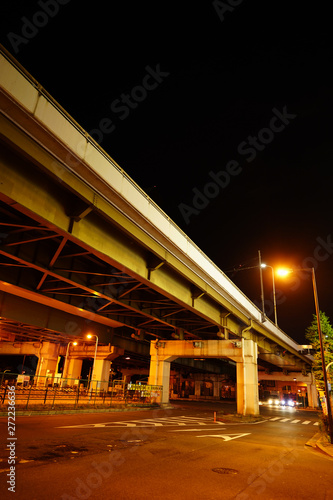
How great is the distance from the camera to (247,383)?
30.0 m

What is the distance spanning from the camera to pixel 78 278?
18578 millimetres

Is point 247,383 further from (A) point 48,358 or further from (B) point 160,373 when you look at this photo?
(A) point 48,358

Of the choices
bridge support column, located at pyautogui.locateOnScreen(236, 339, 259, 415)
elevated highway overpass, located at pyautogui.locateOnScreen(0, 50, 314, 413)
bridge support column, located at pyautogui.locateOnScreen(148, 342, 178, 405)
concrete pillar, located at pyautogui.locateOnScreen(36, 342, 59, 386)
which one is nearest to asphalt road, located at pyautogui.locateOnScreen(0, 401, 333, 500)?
elevated highway overpass, located at pyautogui.locateOnScreen(0, 50, 314, 413)

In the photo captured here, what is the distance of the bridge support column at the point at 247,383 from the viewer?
2909cm

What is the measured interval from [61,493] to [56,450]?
12.6 ft

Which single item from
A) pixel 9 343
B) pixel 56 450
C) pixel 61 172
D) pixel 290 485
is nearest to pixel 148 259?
pixel 61 172

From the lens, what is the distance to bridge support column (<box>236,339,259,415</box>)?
95.5ft

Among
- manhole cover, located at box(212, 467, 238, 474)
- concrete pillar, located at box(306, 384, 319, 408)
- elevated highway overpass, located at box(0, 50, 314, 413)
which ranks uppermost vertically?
elevated highway overpass, located at box(0, 50, 314, 413)

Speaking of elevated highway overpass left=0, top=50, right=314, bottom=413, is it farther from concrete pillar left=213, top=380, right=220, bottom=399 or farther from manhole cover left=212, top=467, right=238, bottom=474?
concrete pillar left=213, top=380, right=220, bottom=399

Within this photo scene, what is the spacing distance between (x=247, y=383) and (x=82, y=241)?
2401 centimetres

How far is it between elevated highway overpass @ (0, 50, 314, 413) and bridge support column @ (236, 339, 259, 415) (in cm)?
9

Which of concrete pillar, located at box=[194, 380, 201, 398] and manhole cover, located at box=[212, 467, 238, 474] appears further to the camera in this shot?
concrete pillar, located at box=[194, 380, 201, 398]

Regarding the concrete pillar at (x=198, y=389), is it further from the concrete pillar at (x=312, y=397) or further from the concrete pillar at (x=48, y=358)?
the concrete pillar at (x=48, y=358)

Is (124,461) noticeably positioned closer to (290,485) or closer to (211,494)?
(211,494)
